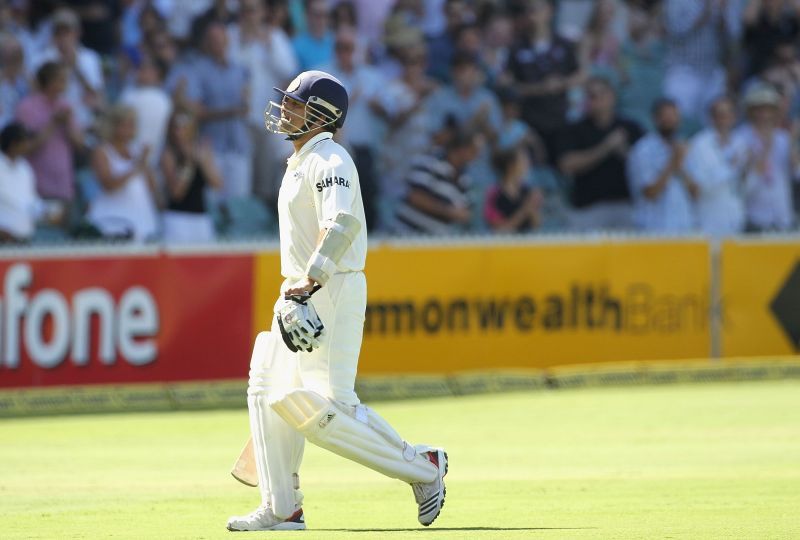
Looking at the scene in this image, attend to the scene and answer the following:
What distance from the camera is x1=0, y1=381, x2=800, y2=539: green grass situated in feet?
23.6

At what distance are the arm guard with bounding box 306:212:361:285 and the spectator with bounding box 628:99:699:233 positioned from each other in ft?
33.1

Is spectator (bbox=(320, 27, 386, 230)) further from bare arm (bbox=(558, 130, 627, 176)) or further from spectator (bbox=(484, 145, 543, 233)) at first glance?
bare arm (bbox=(558, 130, 627, 176))

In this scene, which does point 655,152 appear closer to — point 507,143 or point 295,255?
point 507,143

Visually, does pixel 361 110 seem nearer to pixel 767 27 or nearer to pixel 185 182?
pixel 185 182

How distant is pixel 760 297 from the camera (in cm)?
1498

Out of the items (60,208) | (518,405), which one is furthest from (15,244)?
(518,405)

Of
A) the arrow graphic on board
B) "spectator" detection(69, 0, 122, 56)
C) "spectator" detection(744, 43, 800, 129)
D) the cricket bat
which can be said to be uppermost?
"spectator" detection(69, 0, 122, 56)

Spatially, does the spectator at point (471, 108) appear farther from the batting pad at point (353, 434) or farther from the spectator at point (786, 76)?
the batting pad at point (353, 434)

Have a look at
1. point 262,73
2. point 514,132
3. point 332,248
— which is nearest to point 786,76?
point 514,132

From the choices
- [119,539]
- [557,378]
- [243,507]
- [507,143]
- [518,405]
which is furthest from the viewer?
[507,143]

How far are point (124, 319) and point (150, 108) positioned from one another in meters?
2.60

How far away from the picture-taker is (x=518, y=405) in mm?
13156

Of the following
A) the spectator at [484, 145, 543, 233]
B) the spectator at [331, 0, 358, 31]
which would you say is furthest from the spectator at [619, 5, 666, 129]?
the spectator at [331, 0, 358, 31]

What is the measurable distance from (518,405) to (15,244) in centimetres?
453
